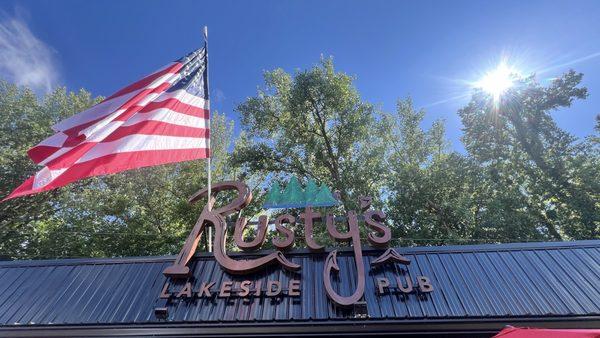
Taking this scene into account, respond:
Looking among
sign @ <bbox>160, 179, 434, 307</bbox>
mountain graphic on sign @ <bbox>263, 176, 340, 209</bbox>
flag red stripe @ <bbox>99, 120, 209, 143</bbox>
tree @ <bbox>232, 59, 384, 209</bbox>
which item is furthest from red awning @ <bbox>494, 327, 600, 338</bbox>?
tree @ <bbox>232, 59, 384, 209</bbox>

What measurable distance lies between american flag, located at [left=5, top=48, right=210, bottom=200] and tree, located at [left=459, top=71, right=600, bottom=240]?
13.0m

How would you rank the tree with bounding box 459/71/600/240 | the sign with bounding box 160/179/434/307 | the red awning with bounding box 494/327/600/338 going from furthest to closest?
the tree with bounding box 459/71/600/240 < the sign with bounding box 160/179/434/307 < the red awning with bounding box 494/327/600/338

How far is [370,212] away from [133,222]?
15324 millimetres

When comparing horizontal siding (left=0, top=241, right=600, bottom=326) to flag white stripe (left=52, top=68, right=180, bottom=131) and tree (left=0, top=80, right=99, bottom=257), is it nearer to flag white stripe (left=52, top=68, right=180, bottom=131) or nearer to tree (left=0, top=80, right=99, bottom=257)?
flag white stripe (left=52, top=68, right=180, bottom=131)

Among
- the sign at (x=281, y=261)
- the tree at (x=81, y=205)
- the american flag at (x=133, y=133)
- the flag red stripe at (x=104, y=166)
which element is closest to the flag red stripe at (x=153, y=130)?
the american flag at (x=133, y=133)

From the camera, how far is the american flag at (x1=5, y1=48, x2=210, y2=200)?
17.4ft

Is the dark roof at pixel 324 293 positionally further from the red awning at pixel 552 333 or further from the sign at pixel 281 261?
the red awning at pixel 552 333

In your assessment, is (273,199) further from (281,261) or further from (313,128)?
A: (313,128)

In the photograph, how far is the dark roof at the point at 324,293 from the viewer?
4.93 metres

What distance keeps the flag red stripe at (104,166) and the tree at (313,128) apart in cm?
1246

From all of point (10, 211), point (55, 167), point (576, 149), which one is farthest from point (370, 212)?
point (10, 211)

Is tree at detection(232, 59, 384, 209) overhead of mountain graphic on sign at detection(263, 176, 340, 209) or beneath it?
overhead

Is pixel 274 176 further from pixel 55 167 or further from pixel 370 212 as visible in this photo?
pixel 55 167

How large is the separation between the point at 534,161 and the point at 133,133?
17.7 m
